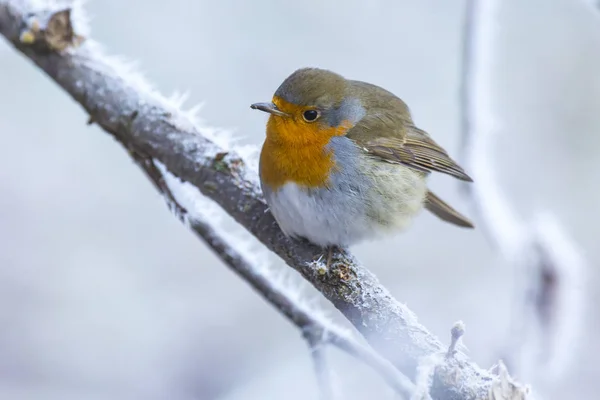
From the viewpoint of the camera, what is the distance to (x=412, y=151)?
294 centimetres

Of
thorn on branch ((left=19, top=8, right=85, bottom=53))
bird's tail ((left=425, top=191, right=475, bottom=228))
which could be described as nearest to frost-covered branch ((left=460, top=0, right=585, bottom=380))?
bird's tail ((left=425, top=191, right=475, bottom=228))

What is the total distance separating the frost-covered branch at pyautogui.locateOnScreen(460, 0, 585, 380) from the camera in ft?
7.23

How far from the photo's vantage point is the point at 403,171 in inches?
111

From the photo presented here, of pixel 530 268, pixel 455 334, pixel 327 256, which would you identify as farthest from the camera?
pixel 327 256

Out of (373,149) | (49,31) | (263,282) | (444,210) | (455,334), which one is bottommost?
(455,334)

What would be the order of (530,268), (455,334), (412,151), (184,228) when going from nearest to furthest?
1. (455,334)
2. (530,268)
3. (412,151)
4. (184,228)

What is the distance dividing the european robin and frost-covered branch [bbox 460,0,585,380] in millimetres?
175

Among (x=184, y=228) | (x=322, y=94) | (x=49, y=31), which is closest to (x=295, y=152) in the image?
(x=322, y=94)

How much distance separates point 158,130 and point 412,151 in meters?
1.01

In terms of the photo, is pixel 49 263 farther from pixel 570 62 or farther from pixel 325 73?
pixel 570 62

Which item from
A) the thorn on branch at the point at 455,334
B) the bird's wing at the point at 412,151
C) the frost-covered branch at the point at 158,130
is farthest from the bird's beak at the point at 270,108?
the thorn on branch at the point at 455,334

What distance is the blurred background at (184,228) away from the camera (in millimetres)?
4469

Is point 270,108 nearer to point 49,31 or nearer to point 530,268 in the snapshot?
point 49,31

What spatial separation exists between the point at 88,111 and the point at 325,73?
2.77 feet
